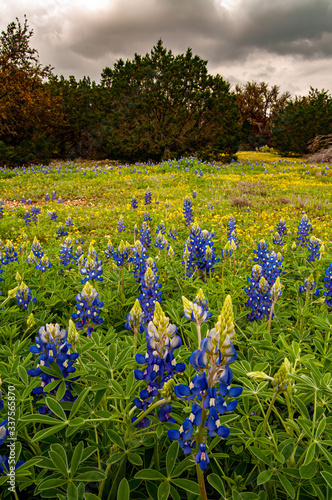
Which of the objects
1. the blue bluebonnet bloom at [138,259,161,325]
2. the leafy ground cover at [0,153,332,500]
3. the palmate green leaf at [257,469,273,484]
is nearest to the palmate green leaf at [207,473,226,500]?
the leafy ground cover at [0,153,332,500]

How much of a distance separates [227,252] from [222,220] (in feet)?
12.3

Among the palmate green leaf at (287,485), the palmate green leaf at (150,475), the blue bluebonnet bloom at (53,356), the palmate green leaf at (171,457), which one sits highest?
the blue bluebonnet bloom at (53,356)

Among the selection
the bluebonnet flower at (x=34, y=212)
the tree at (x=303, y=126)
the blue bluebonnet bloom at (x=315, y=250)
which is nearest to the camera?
the blue bluebonnet bloom at (x=315, y=250)

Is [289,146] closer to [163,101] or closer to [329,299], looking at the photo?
[163,101]

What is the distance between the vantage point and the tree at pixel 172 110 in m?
18.2

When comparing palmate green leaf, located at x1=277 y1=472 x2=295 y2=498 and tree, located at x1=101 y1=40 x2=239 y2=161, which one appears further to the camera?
tree, located at x1=101 y1=40 x2=239 y2=161

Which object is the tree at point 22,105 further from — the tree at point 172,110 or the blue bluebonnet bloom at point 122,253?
the blue bluebonnet bloom at point 122,253

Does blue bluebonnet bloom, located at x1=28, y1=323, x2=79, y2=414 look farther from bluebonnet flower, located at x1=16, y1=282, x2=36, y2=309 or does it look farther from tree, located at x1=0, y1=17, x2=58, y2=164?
tree, located at x1=0, y1=17, x2=58, y2=164

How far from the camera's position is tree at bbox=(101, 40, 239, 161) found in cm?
1817

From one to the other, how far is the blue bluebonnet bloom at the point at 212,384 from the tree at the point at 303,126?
2703cm

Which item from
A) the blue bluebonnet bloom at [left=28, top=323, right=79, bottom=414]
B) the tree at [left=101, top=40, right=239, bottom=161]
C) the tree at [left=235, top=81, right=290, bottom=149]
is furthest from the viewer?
the tree at [left=235, top=81, right=290, bottom=149]

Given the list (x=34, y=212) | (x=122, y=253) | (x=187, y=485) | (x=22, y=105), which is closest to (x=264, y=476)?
(x=187, y=485)

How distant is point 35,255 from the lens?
4.08 meters

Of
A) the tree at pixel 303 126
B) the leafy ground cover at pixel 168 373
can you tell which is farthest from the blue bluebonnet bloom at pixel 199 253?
the tree at pixel 303 126
